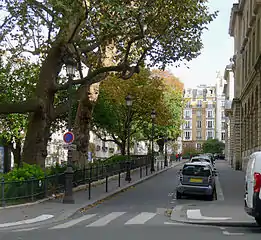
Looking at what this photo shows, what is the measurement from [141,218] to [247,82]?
102ft

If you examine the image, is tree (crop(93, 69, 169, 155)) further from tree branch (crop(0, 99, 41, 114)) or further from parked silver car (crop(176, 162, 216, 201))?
parked silver car (crop(176, 162, 216, 201))

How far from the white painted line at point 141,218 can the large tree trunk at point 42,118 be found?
8509 millimetres

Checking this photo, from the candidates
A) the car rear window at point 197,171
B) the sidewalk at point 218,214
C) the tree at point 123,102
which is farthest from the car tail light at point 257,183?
the tree at point 123,102

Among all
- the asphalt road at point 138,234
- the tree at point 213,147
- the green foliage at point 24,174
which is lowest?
the asphalt road at point 138,234

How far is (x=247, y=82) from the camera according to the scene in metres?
43.4

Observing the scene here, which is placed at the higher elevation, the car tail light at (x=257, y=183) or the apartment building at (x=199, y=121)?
the apartment building at (x=199, y=121)

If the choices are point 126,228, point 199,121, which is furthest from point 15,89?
point 199,121

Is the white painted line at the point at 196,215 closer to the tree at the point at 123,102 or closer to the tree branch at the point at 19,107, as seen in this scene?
the tree branch at the point at 19,107

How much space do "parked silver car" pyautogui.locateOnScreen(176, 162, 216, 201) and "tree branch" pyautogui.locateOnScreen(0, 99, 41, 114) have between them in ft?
24.9

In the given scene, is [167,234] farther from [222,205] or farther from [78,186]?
[78,186]

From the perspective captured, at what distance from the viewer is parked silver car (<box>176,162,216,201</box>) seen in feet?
68.6

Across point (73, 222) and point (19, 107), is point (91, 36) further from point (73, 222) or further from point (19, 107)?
point (73, 222)

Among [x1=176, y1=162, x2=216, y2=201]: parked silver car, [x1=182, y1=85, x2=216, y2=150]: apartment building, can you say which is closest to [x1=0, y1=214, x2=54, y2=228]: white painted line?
[x1=176, y1=162, x2=216, y2=201]: parked silver car

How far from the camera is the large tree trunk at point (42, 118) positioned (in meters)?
22.9
